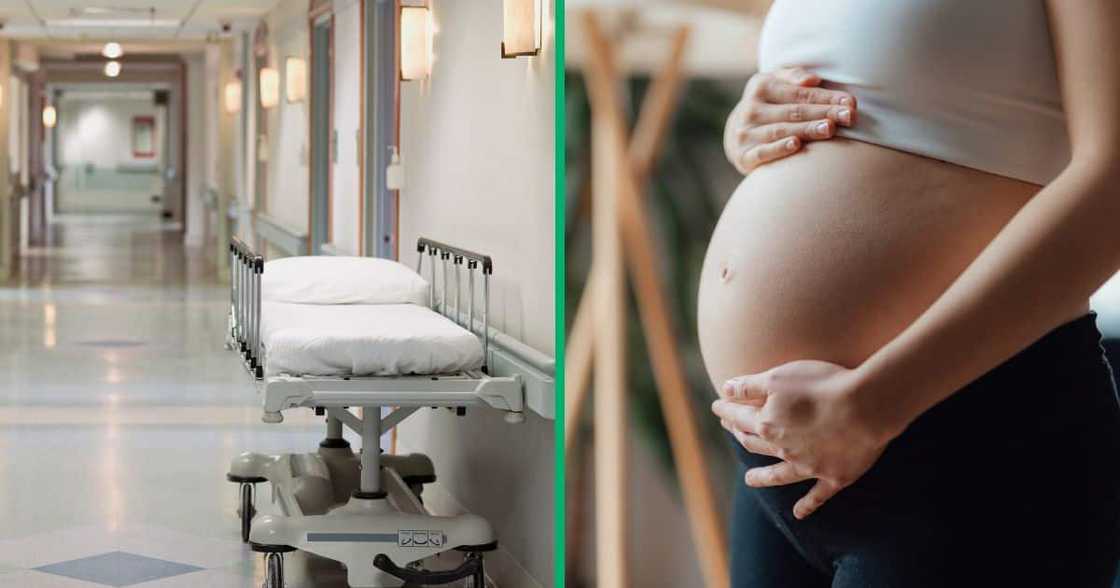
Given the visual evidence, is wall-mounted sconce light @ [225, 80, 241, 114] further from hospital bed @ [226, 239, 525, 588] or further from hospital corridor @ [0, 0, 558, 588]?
hospital bed @ [226, 239, 525, 588]

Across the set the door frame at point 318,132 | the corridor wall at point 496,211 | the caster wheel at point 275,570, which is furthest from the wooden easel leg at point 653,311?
the door frame at point 318,132

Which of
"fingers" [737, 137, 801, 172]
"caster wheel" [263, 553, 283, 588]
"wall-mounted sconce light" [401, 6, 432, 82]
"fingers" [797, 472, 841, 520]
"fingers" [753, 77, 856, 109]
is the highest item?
"wall-mounted sconce light" [401, 6, 432, 82]

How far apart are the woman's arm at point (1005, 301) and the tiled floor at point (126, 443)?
3.40 metres

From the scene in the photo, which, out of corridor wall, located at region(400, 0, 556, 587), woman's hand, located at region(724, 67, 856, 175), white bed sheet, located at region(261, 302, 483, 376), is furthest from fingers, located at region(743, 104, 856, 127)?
white bed sheet, located at region(261, 302, 483, 376)

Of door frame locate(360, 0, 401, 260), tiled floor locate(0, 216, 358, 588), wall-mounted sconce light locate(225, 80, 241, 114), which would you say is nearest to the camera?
tiled floor locate(0, 216, 358, 588)

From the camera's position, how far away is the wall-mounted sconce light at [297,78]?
30.6 feet

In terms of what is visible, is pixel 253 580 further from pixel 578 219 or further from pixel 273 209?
pixel 273 209

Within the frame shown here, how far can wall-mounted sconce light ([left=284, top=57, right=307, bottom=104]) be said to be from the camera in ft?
30.6

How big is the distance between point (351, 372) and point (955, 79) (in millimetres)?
2763

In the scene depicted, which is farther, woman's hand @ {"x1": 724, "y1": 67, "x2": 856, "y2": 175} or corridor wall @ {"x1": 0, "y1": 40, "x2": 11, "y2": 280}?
corridor wall @ {"x1": 0, "y1": 40, "x2": 11, "y2": 280}

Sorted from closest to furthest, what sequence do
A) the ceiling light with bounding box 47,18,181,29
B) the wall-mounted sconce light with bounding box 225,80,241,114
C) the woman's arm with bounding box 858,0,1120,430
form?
the woman's arm with bounding box 858,0,1120,430
the ceiling light with bounding box 47,18,181,29
the wall-mounted sconce light with bounding box 225,80,241,114

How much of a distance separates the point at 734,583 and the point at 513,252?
2.72 meters

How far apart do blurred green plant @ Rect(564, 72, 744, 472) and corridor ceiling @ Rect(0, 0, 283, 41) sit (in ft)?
34.9

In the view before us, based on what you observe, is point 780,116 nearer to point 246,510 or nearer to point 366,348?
point 366,348
